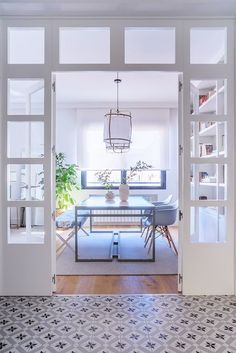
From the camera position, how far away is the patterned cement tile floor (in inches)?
81.7

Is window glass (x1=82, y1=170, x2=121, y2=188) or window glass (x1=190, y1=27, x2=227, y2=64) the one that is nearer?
window glass (x1=190, y1=27, x2=227, y2=64)

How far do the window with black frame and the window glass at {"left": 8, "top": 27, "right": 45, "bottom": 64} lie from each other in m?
3.09

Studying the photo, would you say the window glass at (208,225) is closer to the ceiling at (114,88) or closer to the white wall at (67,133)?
the ceiling at (114,88)

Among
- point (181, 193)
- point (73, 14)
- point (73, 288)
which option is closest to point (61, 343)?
point (73, 288)

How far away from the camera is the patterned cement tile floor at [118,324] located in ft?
6.81

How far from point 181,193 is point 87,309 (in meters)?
1.42

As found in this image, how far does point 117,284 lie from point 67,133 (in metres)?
4.27

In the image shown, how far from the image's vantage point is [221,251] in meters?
2.88

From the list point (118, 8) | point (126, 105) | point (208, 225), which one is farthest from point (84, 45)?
point (126, 105)

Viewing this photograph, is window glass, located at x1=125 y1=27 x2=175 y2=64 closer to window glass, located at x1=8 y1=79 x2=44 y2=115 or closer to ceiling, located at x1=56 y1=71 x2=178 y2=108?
ceiling, located at x1=56 y1=71 x2=178 y2=108

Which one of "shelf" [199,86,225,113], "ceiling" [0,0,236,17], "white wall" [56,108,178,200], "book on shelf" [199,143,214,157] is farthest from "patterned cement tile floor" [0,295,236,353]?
"white wall" [56,108,178,200]

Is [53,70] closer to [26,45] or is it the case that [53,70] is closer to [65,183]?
[26,45]

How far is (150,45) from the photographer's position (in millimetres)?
3689

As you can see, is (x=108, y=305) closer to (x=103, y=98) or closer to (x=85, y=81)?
(x=85, y=81)
